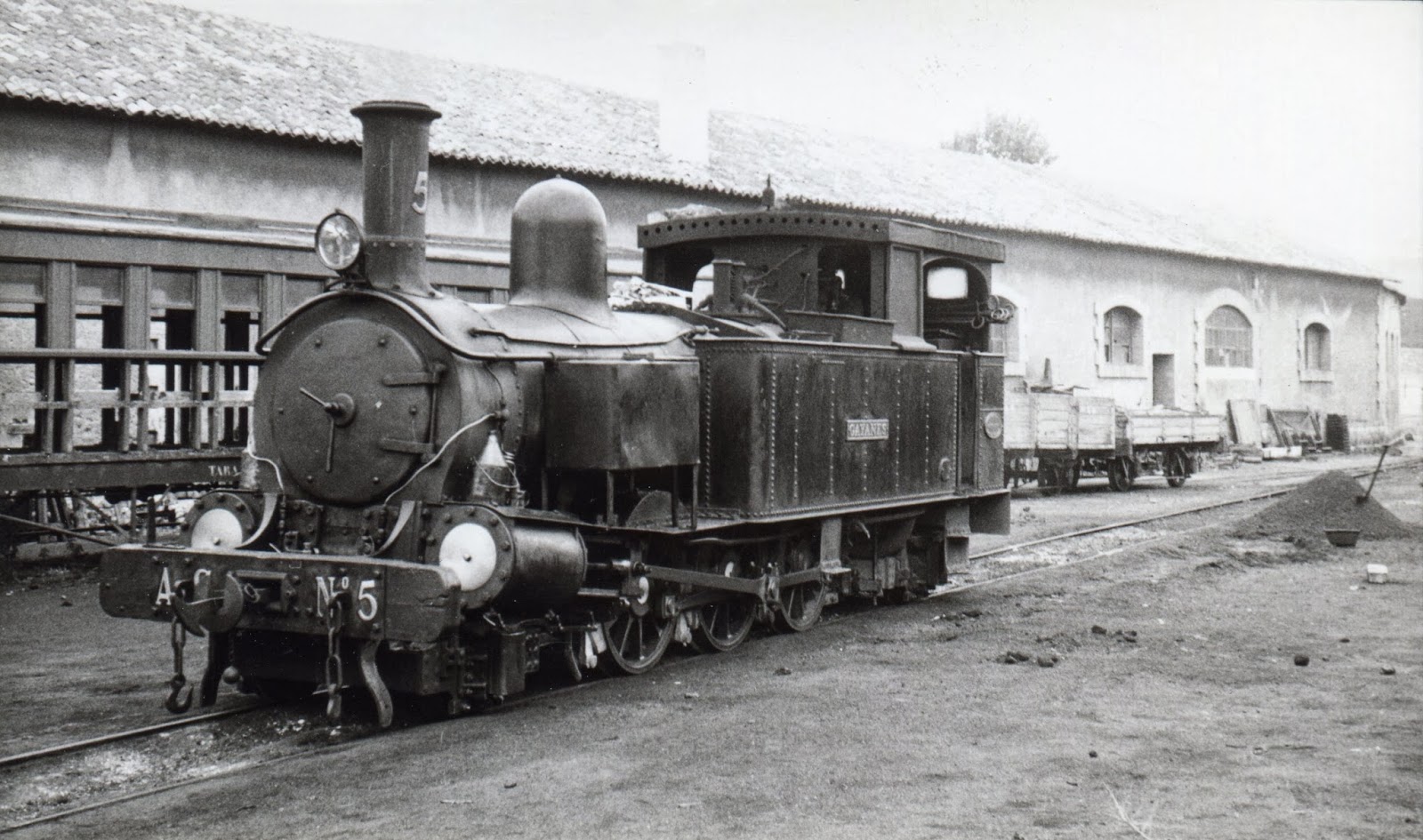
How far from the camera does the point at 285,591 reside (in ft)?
19.0

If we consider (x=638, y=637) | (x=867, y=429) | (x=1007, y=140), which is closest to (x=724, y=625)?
(x=638, y=637)

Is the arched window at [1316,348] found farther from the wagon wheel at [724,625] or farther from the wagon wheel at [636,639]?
the wagon wheel at [636,639]

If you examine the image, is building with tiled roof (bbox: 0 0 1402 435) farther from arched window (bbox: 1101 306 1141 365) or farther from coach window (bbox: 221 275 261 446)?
coach window (bbox: 221 275 261 446)

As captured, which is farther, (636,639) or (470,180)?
(470,180)

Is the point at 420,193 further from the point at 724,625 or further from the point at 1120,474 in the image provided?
the point at 1120,474

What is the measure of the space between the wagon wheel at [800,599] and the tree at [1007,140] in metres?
50.4

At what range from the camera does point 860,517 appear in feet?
29.8

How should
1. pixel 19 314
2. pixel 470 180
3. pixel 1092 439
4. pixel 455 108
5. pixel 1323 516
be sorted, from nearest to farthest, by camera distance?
pixel 19 314
pixel 1323 516
pixel 470 180
pixel 455 108
pixel 1092 439

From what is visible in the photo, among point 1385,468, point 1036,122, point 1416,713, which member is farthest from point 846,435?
point 1036,122

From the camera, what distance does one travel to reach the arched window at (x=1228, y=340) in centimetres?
3019

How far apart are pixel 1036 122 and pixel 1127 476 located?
38.9 m

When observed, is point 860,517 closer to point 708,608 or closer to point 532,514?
point 708,608

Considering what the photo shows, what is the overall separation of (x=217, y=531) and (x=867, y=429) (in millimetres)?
4174

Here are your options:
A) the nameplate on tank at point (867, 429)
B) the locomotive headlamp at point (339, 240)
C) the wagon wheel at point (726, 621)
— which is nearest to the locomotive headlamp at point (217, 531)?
the locomotive headlamp at point (339, 240)
